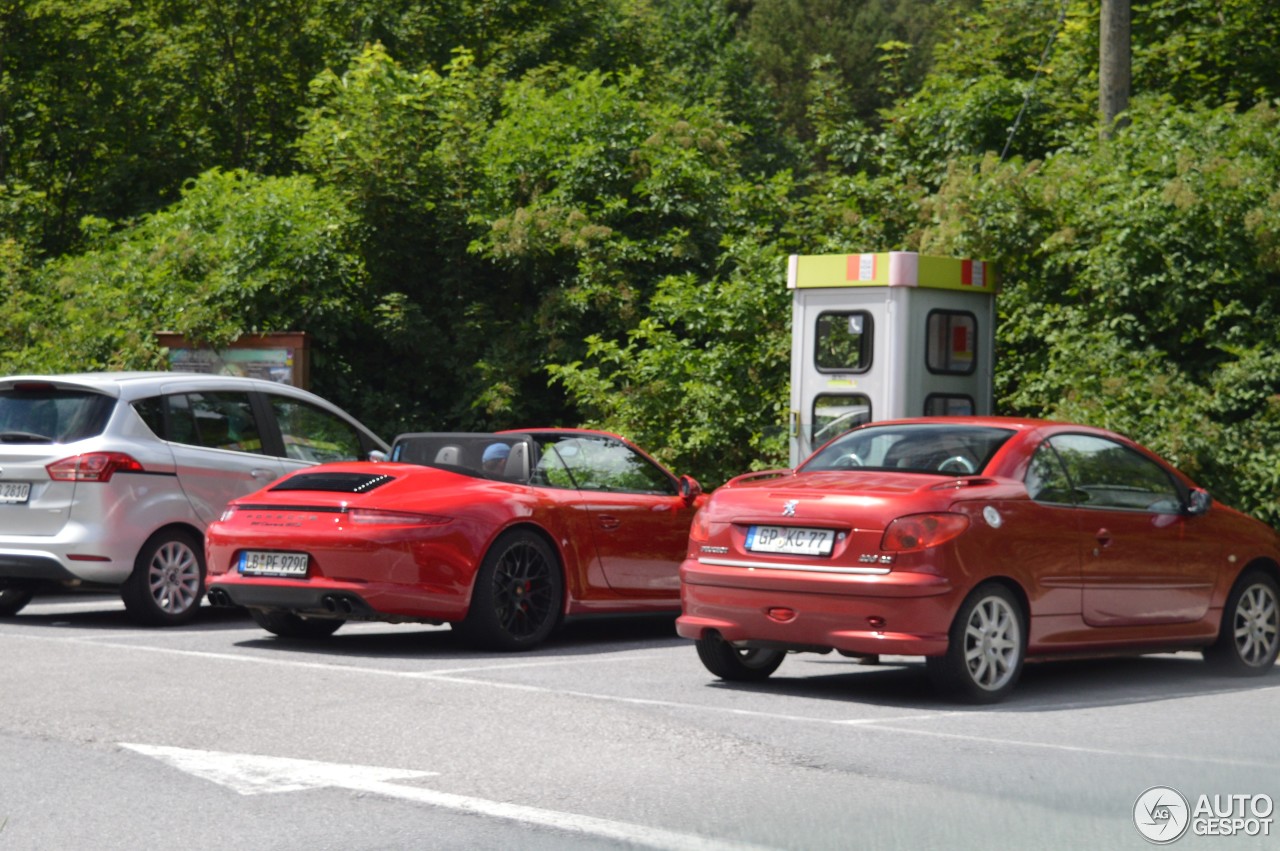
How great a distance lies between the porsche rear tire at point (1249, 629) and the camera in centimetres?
1030

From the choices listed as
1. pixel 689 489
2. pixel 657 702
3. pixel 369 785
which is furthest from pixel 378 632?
pixel 369 785

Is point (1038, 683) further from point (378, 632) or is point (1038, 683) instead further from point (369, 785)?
point (378, 632)

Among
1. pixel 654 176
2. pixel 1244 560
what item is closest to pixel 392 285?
pixel 654 176

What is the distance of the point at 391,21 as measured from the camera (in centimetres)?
3144

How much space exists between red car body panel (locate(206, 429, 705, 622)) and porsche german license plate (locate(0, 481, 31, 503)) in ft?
5.43

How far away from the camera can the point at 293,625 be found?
38.3 feet

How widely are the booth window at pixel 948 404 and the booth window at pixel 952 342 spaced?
0.22 meters

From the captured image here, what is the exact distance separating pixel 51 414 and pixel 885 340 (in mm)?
6946

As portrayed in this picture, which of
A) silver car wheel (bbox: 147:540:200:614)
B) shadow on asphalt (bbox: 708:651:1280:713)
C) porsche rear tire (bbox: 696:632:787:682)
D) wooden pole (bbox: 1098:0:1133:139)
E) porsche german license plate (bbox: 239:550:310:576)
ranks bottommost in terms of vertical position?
shadow on asphalt (bbox: 708:651:1280:713)

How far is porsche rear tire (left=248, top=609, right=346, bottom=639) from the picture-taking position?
11570 millimetres

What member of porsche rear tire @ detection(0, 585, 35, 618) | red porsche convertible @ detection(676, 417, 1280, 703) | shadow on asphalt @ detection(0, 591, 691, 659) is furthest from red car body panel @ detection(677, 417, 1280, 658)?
porsche rear tire @ detection(0, 585, 35, 618)

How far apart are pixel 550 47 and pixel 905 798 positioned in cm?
2713

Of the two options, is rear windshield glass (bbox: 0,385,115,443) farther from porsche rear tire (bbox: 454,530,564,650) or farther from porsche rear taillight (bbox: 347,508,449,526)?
porsche rear tire (bbox: 454,530,564,650)

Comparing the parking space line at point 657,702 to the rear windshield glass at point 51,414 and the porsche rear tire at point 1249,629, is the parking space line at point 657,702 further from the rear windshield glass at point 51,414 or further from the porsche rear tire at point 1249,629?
the rear windshield glass at point 51,414
